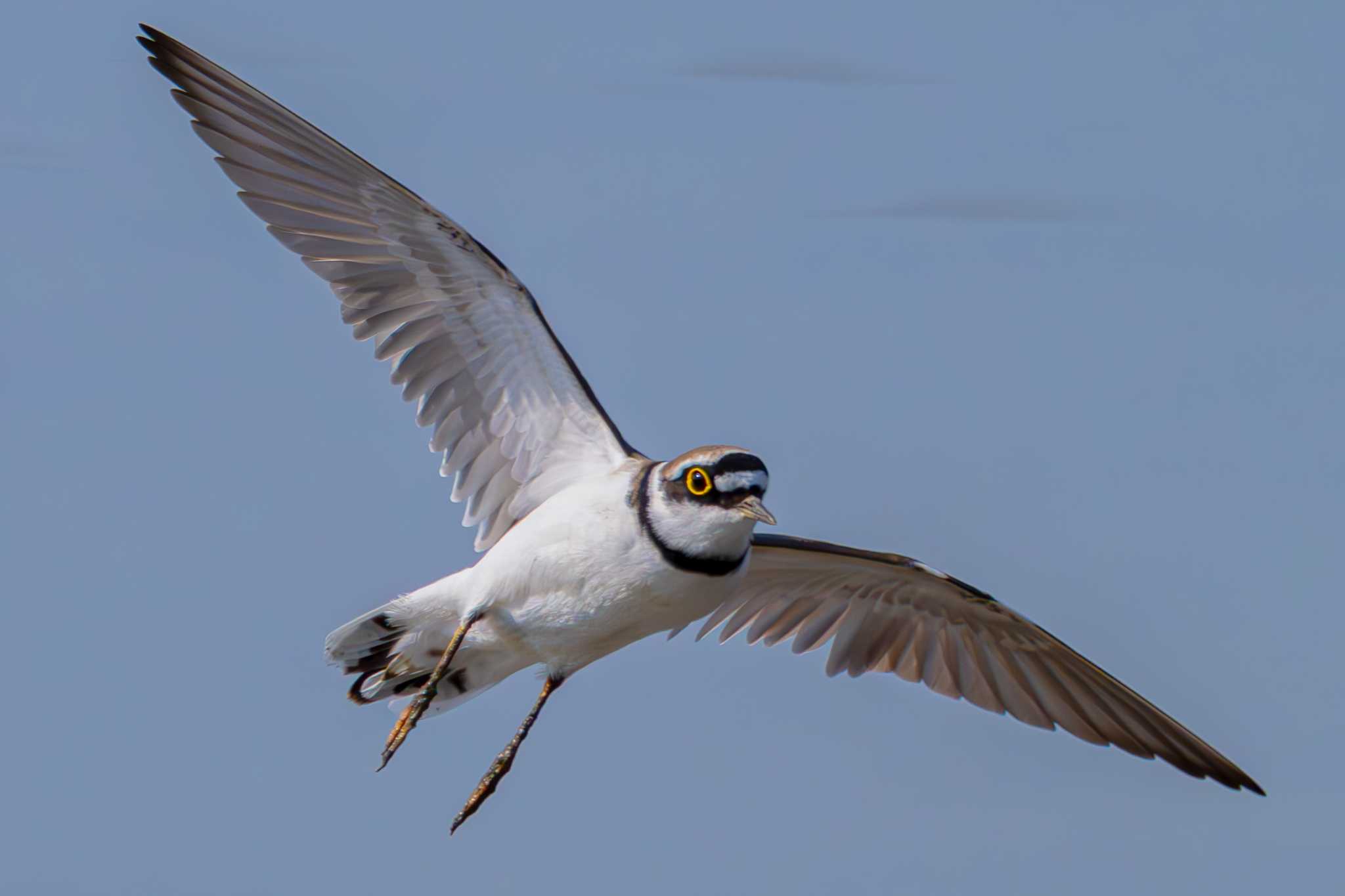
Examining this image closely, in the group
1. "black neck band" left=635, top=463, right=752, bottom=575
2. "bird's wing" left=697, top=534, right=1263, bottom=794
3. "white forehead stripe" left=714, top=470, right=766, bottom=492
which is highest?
"white forehead stripe" left=714, top=470, right=766, bottom=492

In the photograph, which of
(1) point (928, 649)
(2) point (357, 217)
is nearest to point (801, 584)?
(1) point (928, 649)

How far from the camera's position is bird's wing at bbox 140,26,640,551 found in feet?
36.6

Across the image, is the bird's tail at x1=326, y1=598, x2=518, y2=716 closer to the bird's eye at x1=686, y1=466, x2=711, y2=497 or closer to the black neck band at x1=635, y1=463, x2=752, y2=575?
the black neck band at x1=635, y1=463, x2=752, y2=575

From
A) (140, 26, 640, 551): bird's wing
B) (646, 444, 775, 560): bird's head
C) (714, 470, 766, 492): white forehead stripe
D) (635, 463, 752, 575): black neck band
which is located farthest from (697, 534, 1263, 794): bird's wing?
(714, 470, 766, 492): white forehead stripe

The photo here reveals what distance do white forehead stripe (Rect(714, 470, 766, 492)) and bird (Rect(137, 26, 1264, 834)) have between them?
0.13m

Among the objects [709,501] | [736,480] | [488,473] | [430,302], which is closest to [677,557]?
[709,501]

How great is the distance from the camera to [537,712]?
36.1ft

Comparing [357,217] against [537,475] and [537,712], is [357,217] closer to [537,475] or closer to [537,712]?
[537,475]

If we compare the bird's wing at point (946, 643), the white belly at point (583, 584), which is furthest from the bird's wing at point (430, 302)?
the bird's wing at point (946, 643)

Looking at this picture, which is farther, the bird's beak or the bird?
the bird

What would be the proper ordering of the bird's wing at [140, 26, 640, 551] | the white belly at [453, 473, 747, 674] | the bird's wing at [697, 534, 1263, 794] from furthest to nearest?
1. the bird's wing at [697, 534, 1263, 794]
2. the bird's wing at [140, 26, 640, 551]
3. the white belly at [453, 473, 747, 674]

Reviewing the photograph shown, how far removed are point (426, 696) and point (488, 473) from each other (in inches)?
58.0

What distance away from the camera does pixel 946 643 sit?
13.0 meters

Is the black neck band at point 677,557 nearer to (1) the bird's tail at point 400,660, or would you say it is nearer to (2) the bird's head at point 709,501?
(2) the bird's head at point 709,501
